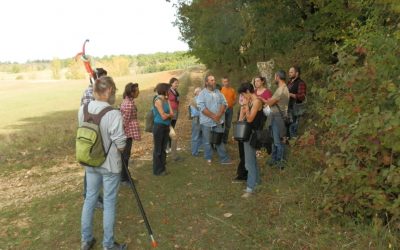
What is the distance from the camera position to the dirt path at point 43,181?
7.64 m

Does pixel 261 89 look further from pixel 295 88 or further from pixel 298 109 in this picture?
pixel 298 109

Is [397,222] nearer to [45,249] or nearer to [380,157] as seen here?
[380,157]

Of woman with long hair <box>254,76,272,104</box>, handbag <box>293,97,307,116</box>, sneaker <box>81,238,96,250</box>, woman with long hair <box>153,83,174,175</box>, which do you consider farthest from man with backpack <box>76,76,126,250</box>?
handbag <box>293,97,307,116</box>

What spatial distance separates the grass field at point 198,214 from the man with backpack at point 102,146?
757 mm

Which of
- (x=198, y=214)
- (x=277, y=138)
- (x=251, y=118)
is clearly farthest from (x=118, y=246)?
(x=277, y=138)

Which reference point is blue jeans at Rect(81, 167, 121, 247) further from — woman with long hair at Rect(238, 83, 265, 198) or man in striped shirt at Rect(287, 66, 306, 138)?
man in striped shirt at Rect(287, 66, 306, 138)

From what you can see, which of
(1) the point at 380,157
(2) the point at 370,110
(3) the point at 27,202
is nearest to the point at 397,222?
(1) the point at 380,157

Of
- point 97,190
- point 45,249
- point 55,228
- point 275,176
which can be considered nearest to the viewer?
point 97,190

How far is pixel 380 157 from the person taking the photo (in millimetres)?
4328

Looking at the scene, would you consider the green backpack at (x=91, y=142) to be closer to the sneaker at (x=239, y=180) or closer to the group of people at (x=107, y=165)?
the group of people at (x=107, y=165)

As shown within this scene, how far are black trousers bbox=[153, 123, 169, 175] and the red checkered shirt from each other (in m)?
0.77

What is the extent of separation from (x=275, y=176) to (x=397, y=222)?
9.29 feet

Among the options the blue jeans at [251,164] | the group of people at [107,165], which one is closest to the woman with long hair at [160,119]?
the blue jeans at [251,164]

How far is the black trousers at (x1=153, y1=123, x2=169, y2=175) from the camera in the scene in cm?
744
